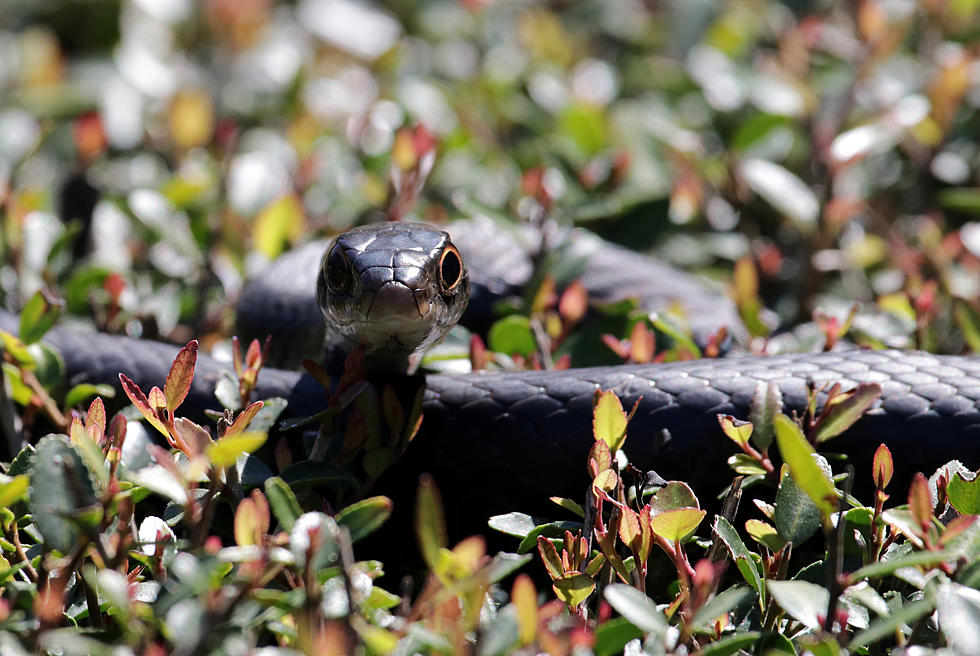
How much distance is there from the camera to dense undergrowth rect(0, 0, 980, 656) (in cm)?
267

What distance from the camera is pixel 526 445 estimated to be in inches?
156

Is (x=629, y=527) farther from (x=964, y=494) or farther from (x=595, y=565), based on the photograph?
(x=964, y=494)

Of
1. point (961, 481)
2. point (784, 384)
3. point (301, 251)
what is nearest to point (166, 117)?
point (301, 251)

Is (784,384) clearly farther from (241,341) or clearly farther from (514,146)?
(514,146)

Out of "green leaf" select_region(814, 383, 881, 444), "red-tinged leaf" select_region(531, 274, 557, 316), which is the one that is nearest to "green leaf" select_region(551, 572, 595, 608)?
"green leaf" select_region(814, 383, 881, 444)

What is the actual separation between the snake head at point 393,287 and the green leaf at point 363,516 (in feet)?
3.95

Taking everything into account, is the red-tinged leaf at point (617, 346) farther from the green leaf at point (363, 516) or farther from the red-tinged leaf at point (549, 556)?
the green leaf at point (363, 516)

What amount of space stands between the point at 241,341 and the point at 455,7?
4906 millimetres

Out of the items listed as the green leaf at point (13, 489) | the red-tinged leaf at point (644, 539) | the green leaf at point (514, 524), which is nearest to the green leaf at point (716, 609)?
the red-tinged leaf at point (644, 539)

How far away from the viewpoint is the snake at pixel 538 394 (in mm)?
3820

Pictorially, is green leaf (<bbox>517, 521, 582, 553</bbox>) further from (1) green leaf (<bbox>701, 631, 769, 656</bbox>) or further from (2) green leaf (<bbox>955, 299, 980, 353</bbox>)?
(2) green leaf (<bbox>955, 299, 980, 353</bbox>)

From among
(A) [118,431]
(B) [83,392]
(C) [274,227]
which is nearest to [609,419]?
(A) [118,431]

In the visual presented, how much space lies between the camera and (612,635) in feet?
8.80

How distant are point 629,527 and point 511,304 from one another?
2.07m
